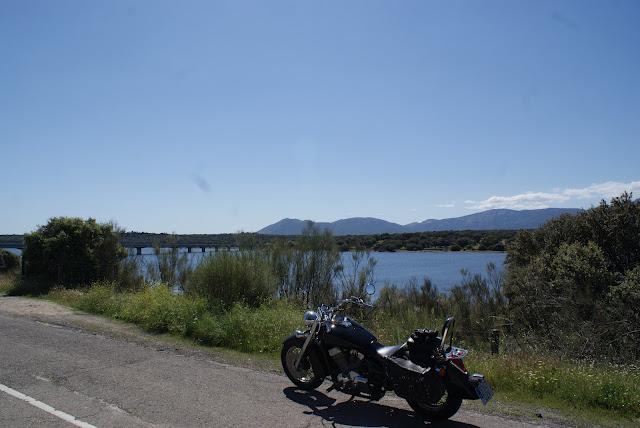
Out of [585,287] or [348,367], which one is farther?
[585,287]

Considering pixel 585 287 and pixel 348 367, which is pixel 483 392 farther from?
pixel 585 287

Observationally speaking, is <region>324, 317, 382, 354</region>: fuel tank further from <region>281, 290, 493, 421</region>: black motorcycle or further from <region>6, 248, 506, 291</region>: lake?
<region>6, 248, 506, 291</region>: lake

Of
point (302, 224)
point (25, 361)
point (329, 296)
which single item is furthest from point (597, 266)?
point (25, 361)

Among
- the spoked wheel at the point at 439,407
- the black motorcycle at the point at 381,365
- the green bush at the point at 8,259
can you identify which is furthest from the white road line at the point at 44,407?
the green bush at the point at 8,259

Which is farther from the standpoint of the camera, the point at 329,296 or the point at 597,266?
the point at 329,296

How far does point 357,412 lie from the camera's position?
6.04 m

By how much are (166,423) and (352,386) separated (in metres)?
2.09

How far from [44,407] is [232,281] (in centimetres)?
751

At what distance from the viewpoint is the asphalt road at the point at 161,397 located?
5613mm

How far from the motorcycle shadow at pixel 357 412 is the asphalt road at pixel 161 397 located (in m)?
0.01

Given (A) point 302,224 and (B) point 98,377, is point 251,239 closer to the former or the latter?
(A) point 302,224

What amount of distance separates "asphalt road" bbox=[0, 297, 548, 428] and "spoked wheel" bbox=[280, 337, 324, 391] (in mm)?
118

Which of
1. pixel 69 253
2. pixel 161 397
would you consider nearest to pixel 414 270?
pixel 69 253

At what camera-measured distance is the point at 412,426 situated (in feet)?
18.3
